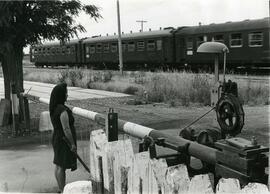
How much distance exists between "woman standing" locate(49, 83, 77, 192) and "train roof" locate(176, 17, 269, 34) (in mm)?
17242

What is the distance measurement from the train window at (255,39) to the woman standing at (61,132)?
1905cm

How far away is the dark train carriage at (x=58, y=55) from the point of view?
1639 inches

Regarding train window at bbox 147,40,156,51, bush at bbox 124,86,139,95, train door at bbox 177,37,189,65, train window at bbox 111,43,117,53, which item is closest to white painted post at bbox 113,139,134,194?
bush at bbox 124,86,139,95

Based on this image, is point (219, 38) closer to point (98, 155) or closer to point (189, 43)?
point (189, 43)

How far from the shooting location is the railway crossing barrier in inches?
113

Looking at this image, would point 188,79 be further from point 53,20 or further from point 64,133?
point 64,133

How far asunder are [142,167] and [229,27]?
22600 millimetres

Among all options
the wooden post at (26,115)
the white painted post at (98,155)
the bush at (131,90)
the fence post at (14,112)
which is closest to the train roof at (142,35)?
the bush at (131,90)

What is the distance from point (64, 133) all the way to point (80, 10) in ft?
16.2

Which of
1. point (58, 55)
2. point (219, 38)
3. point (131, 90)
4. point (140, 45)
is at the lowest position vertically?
point (131, 90)

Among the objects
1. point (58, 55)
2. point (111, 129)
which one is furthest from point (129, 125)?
point (58, 55)

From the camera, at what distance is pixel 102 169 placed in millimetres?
4141

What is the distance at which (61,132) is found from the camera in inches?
220

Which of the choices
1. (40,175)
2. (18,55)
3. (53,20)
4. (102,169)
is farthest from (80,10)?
(102,169)
